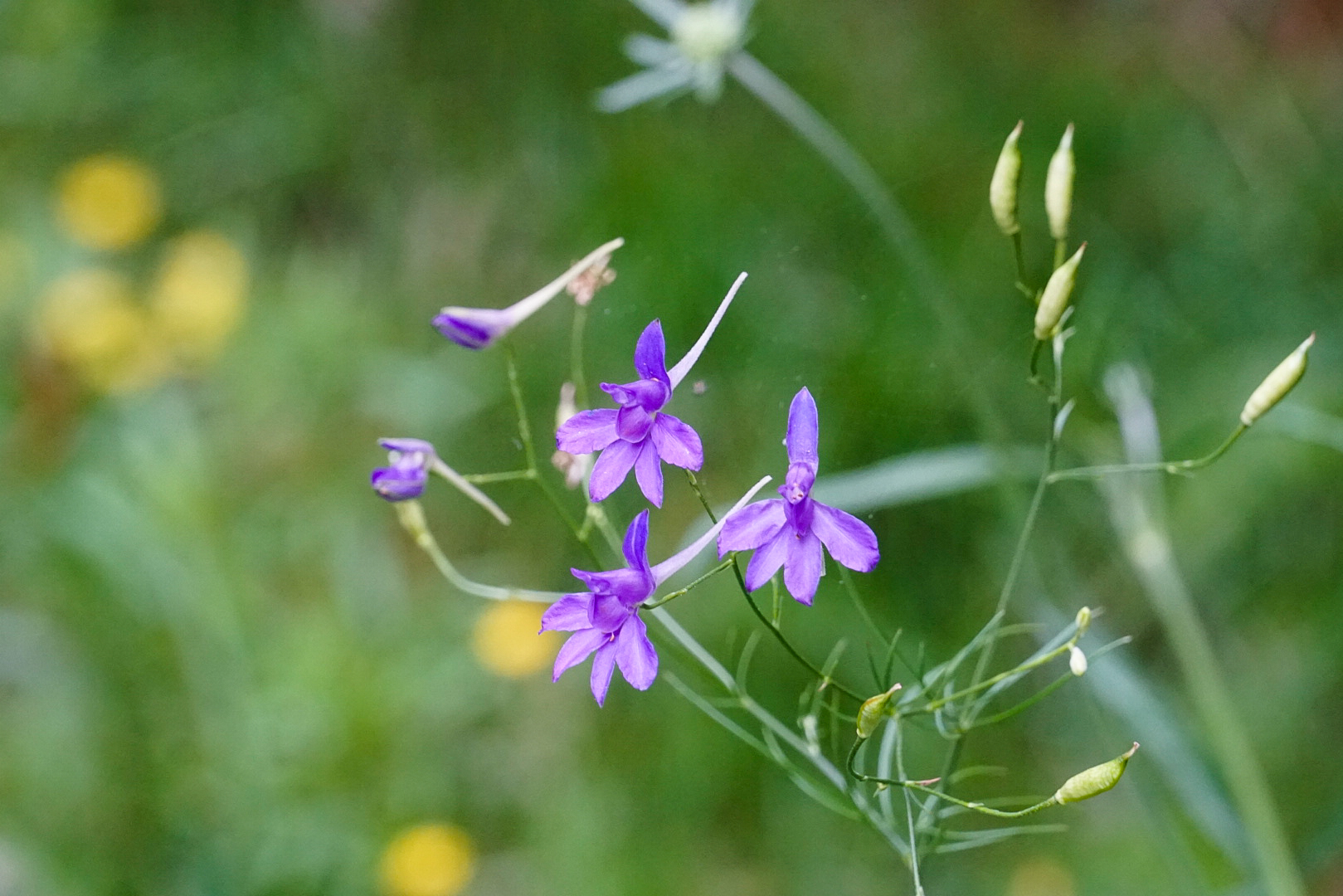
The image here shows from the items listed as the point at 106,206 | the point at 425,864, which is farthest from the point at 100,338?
the point at 425,864

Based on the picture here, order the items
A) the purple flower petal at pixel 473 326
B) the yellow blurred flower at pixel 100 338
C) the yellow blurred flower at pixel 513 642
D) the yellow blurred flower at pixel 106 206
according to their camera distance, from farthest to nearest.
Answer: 1. the yellow blurred flower at pixel 106 206
2. the yellow blurred flower at pixel 100 338
3. the yellow blurred flower at pixel 513 642
4. the purple flower petal at pixel 473 326

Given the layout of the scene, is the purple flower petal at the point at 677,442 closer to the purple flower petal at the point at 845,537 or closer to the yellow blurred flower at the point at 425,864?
the purple flower petal at the point at 845,537

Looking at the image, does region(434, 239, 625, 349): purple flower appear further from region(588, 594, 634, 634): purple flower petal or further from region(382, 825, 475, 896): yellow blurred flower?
region(382, 825, 475, 896): yellow blurred flower

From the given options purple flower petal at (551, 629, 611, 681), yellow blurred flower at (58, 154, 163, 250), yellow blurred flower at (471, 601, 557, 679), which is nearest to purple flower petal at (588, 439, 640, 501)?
purple flower petal at (551, 629, 611, 681)

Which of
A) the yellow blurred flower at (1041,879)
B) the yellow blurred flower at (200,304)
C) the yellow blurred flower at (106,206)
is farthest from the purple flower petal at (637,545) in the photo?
the yellow blurred flower at (106,206)

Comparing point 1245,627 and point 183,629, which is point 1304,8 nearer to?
point 1245,627
